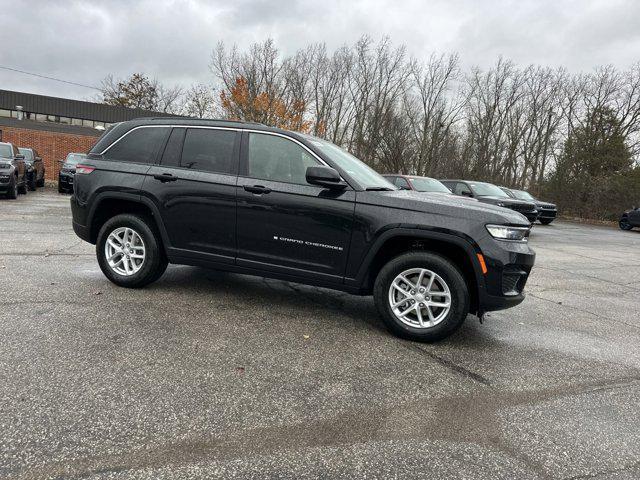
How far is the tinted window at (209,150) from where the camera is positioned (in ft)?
15.7

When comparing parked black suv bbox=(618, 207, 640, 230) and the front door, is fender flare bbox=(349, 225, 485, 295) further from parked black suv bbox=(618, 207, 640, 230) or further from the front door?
parked black suv bbox=(618, 207, 640, 230)

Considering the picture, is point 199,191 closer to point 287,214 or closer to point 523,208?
point 287,214

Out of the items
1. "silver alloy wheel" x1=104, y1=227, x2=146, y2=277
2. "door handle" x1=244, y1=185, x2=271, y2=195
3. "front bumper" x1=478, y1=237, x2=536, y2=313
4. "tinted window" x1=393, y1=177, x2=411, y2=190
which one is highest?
"tinted window" x1=393, y1=177, x2=411, y2=190

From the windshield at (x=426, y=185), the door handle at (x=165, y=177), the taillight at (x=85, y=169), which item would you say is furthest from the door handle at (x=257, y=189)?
the windshield at (x=426, y=185)

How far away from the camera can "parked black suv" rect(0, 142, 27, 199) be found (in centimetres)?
1434

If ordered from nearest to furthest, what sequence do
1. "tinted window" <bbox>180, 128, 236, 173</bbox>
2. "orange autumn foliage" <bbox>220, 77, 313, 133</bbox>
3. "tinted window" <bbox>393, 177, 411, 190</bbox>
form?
1. "tinted window" <bbox>180, 128, 236, 173</bbox>
2. "tinted window" <bbox>393, 177, 411, 190</bbox>
3. "orange autumn foliage" <bbox>220, 77, 313, 133</bbox>

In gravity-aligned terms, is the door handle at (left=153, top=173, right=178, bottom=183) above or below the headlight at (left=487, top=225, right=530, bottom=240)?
above

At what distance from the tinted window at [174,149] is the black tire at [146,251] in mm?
701

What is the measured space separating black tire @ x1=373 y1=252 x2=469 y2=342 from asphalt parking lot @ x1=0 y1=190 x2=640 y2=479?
133 mm

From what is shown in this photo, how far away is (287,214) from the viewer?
14.4ft

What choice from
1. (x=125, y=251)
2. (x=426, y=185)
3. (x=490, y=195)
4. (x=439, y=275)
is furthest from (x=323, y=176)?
(x=490, y=195)

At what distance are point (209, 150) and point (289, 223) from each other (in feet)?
4.21

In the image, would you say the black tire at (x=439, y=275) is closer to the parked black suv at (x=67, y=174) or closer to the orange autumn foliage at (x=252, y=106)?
the parked black suv at (x=67, y=174)

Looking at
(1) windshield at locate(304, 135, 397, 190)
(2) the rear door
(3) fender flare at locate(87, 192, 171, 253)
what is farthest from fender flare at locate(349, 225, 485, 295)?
(3) fender flare at locate(87, 192, 171, 253)
